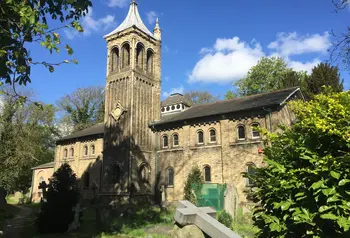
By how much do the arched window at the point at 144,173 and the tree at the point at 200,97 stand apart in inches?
1126

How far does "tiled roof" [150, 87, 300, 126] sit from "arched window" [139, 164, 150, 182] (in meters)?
4.34

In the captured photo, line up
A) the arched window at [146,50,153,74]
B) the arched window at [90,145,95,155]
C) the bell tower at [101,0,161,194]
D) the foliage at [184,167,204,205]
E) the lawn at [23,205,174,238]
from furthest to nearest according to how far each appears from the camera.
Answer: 1. the arched window at [90,145,95,155]
2. the arched window at [146,50,153,74]
3. the bell tower at [101,0,161,194]
4. the foliage at [184,167,204,205]
5. the lawn at [23,205,174,238]

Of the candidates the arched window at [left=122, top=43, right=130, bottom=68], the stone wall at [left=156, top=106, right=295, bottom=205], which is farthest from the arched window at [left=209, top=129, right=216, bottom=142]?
the arched window at [left=122, top=43, right=130, bottom=68]

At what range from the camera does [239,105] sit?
25375mm

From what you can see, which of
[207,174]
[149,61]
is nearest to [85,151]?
[149,61]

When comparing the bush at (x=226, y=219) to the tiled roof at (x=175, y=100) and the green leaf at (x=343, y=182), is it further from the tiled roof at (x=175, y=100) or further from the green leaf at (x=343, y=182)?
the tiled roof at (x=175, y=100)

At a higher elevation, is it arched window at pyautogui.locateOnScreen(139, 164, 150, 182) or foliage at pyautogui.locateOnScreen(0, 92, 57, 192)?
foliage at pyautogui.locateOnScreen(0, 92, 57, 192)

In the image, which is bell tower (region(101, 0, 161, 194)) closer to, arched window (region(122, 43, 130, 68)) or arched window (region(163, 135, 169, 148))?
arched window (region(122, 43, 130, 68))

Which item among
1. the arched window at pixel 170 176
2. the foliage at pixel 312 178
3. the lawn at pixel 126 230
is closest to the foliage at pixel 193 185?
the arched window at pixel 170 176

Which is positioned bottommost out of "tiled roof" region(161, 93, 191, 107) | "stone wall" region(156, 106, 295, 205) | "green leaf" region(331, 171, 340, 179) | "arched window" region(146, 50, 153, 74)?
"green leaf" region(331, 171, 340, 179)

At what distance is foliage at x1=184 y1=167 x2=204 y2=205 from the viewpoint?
2178 centimetres

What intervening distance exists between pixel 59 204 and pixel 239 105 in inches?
653

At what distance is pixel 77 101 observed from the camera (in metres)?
53.0

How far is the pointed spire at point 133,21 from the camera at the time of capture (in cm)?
3193
